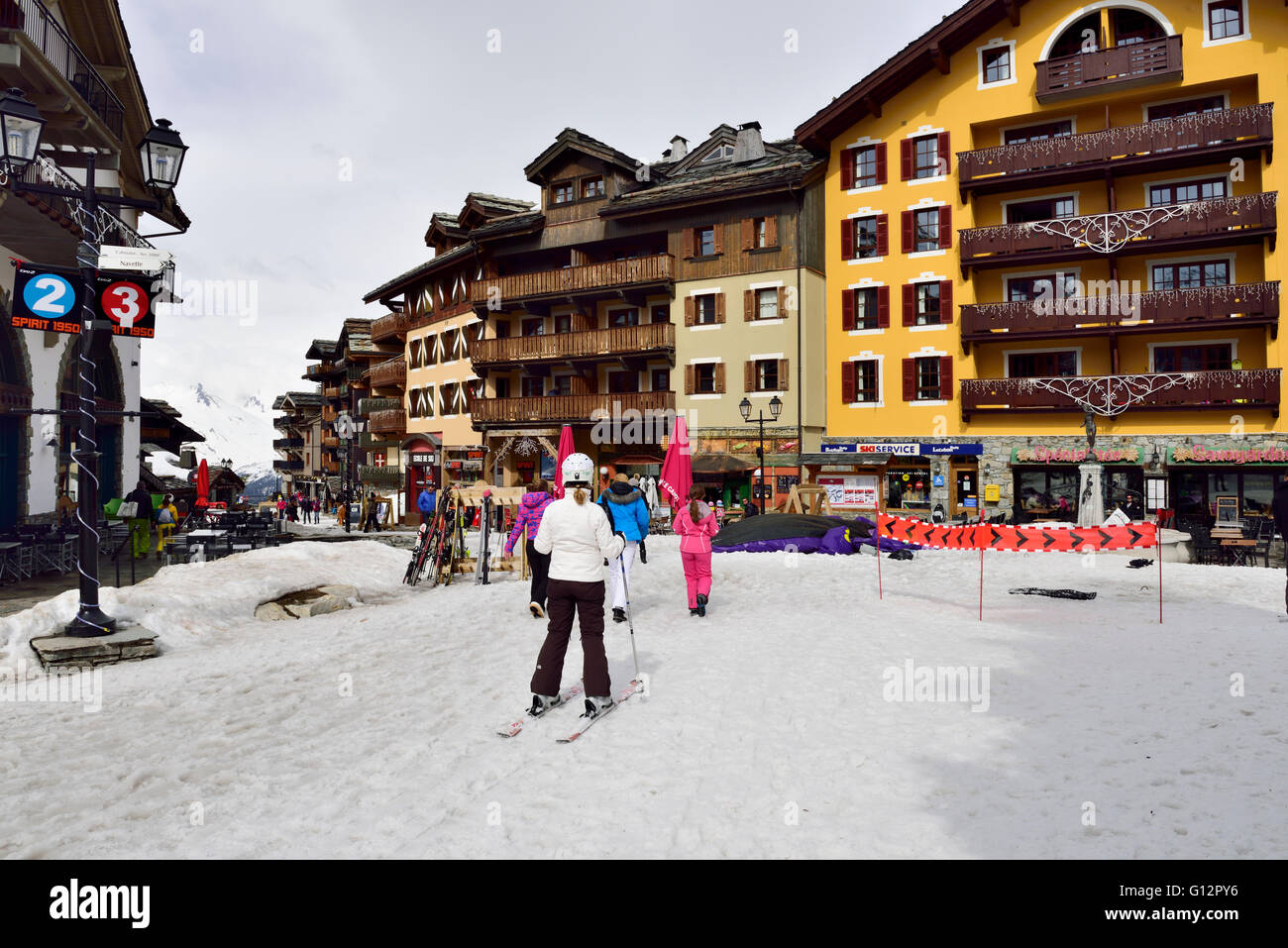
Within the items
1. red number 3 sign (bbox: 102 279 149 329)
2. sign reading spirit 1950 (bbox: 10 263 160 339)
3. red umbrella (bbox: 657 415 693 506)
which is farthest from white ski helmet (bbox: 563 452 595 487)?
red number 3 sign (bbox: 102 279 149 329)

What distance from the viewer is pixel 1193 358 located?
25.1 meters

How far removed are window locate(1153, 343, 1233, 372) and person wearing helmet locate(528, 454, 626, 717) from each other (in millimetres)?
26175

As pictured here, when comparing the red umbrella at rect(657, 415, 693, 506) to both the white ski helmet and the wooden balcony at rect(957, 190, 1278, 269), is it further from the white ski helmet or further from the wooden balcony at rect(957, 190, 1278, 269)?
the wooden balcony at rect(957, 190, 1278, 269)

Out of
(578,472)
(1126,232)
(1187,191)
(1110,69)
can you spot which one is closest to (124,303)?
(578,472)

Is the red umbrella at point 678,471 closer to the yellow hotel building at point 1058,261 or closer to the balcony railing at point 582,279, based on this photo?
the yellow hotel building at point 1058,261

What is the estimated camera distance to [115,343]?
22.3m

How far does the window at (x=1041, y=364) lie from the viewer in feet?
87.7

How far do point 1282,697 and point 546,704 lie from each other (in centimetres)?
591

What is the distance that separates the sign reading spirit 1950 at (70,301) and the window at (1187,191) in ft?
93.3

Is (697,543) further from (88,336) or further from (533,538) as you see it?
(88,336)

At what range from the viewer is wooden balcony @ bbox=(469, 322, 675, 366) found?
104 feet

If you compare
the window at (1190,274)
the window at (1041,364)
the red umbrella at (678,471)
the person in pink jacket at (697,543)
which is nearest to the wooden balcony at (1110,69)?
the window at (1190,274)
